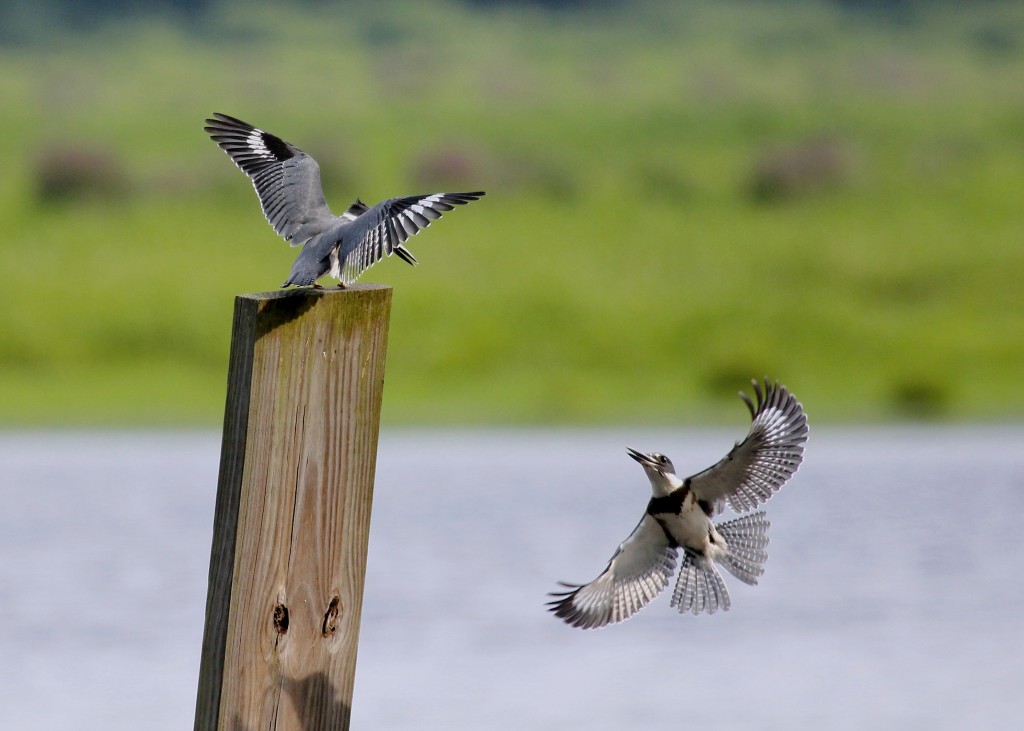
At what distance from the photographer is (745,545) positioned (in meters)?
7.38

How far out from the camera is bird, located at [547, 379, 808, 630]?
6.59 meters

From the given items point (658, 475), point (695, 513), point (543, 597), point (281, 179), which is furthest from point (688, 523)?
point (543, 597)

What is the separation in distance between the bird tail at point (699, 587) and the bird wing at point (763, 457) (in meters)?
0.42

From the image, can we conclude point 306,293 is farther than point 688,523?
No

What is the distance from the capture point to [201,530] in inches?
719

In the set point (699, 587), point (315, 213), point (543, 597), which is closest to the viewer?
point (315, 213)

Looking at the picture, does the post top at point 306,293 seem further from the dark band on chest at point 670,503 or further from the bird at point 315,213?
the dark band on chest at point 670,503

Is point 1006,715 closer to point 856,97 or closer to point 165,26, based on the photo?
point 856,97

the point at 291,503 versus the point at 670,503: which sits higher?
the point at 670,503

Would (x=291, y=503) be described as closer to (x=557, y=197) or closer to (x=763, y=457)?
(x=763, y=457)

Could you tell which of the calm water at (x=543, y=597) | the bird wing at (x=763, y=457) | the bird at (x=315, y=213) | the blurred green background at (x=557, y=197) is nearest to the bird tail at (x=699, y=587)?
the bird wing at (x=763, y=457)

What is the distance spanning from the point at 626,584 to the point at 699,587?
2.25ft

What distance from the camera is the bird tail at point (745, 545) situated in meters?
7.25

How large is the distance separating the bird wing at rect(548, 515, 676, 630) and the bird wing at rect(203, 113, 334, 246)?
5.37ft
